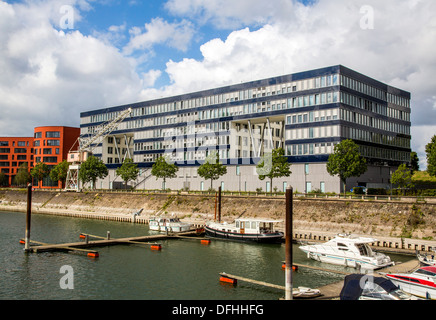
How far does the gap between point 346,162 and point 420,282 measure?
4768 centimetres

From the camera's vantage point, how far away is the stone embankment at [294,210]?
183 ft

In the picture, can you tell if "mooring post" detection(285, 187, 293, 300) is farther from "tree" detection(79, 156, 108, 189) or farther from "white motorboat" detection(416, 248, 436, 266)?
"tree" detection(79, 156, 108, 189)

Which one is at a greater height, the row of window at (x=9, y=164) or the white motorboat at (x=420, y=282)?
the row of window at (x=9, y=164)

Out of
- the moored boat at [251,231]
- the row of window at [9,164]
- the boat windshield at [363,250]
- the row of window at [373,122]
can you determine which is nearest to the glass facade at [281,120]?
the row of window at [373,122]

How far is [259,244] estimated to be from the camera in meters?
56.8

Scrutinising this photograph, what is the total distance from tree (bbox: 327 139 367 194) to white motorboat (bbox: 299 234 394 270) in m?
31.9

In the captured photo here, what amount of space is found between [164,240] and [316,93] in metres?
53.3

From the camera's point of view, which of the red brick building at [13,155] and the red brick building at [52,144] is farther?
the red brick building at [13,155]

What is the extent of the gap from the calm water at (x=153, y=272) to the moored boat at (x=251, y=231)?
153 cm

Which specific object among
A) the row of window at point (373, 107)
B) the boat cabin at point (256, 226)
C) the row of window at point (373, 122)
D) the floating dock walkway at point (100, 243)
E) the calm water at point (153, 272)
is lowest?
Result: the calm water at point (153, 272)

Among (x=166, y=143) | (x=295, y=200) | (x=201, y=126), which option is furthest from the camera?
(x=166, y=143)

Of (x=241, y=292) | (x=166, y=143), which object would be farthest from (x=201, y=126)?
(x=241, y=292)

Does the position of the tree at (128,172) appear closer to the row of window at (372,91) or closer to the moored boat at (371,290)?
the row of window at (372,91)

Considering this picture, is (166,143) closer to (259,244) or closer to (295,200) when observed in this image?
(295,200)
